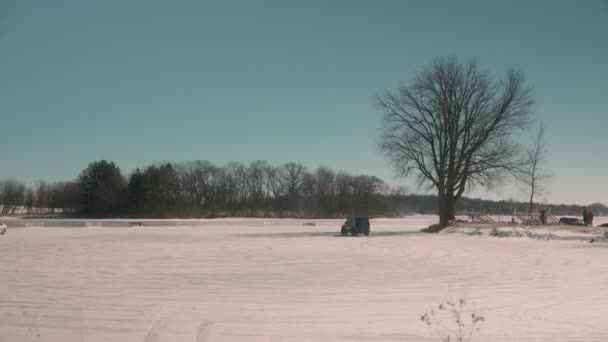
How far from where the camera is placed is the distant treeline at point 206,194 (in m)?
105

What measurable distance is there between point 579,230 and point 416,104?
17.7 meters

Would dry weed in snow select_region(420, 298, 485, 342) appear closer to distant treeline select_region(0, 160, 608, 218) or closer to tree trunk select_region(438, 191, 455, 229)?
tree trunk select_region(438, 191, 455, 229)

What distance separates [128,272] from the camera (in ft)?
47.5

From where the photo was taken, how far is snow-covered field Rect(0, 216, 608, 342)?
7.73 meters

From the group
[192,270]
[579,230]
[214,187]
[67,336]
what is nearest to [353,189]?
[214,187]

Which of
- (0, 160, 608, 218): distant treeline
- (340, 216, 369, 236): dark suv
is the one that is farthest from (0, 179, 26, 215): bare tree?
(340, 216, 369, 236): dark suv

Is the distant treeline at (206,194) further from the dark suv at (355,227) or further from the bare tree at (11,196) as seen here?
the dark suv at (355,227)

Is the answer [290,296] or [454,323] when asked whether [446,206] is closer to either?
[290,296]

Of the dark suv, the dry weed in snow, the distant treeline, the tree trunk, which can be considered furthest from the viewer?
the distant treeline

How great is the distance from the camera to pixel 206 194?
4781 inches

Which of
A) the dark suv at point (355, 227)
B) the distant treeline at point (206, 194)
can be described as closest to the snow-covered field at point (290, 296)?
the dark suv at point (355, 227)

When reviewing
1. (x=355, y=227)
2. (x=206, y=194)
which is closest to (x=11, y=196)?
(x=206, y=194)

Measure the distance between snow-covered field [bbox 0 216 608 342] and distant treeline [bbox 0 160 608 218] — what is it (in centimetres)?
8319

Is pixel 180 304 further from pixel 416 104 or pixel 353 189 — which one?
pixel 353 189
